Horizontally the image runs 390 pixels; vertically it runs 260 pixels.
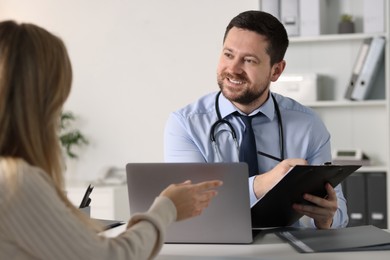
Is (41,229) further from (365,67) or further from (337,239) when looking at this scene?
(365,67)

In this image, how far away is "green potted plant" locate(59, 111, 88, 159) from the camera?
4324mm

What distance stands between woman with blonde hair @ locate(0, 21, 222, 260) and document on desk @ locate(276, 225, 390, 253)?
48cm

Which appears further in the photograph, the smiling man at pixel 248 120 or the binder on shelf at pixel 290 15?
the binder on shelf at pixel 290 15

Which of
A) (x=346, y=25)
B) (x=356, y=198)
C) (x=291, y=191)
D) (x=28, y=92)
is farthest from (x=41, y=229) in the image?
(x=346, y=25)

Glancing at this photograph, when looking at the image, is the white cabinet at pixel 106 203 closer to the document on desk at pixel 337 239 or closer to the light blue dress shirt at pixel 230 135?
the light blue dress shirt at pixel 230 135

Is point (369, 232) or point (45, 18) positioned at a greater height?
point (45, 18)

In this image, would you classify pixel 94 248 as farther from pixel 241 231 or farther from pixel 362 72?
pixel 362 72

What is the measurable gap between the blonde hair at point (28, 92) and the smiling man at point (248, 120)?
106 cm

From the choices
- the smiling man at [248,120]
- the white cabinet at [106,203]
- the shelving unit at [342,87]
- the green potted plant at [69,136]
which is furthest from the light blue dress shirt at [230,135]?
the green potted plant at [69,136]

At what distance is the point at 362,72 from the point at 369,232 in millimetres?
2026

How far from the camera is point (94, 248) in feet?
3.99

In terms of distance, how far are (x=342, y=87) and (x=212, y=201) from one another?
2.37m

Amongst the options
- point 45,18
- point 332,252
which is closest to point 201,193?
point 332,252

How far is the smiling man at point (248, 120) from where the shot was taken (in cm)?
227
